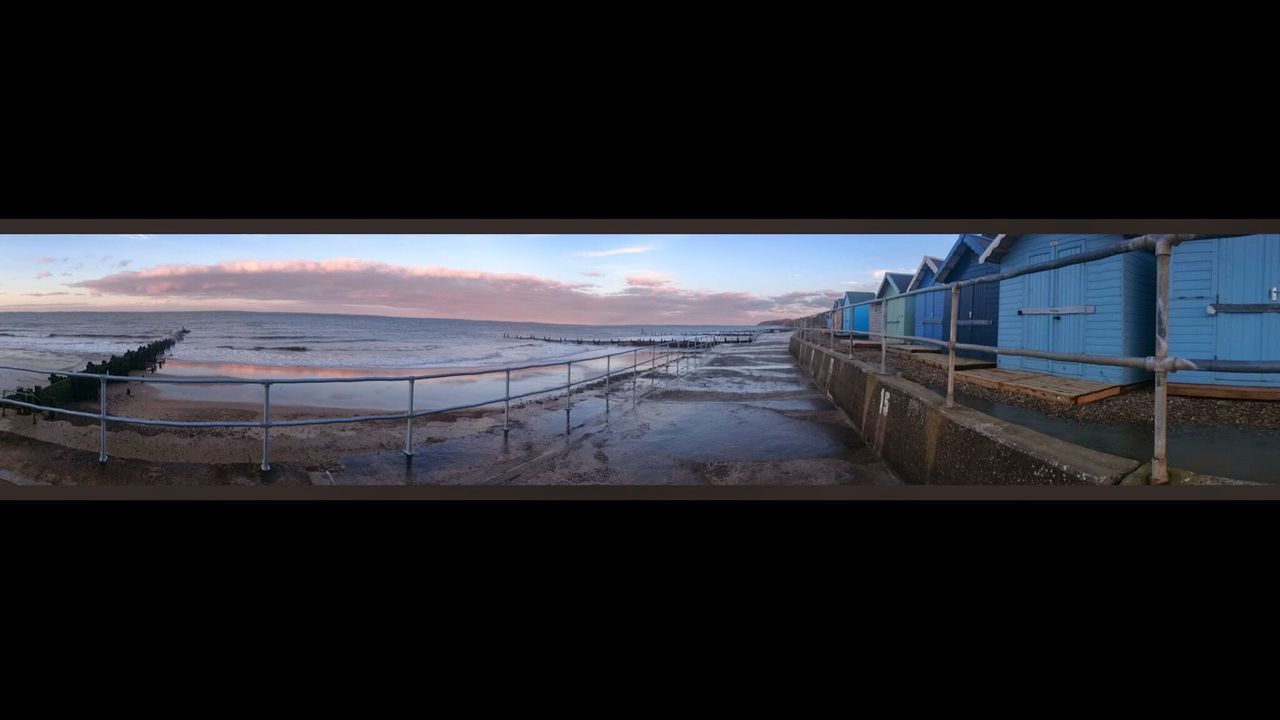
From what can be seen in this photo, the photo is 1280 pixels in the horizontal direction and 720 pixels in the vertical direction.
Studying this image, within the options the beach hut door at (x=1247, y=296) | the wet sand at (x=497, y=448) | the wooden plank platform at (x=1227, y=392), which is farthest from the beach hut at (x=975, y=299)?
the wet sand at (x=497, y=448)

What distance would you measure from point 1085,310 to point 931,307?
19.9 ft

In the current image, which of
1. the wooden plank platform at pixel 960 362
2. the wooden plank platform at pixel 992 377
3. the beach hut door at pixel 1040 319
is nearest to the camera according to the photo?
the wooden plank platform at pixel 992 377

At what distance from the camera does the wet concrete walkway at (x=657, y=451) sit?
336 centimetres

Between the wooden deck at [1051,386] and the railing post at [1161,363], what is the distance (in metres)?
2.75

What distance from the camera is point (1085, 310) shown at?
5234mm

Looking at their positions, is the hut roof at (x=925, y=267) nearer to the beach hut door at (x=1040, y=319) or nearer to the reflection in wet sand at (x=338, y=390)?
the beach hut door at (x=1040, y=319)

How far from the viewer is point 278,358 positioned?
13.0 m

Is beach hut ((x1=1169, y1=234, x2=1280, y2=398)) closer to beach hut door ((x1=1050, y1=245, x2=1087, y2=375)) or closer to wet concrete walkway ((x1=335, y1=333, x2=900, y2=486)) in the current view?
beach hut door ((x1=1050, y1=245, x2=1087, y2=375))

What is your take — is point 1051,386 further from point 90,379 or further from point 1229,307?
point 90,379

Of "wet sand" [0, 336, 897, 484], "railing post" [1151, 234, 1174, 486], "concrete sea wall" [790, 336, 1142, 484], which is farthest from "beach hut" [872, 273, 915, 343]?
"railing post" [1151, 234, 1174, 486]

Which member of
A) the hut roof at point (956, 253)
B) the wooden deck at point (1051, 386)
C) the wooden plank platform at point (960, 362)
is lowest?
the wooden deck at point (1051, 386)

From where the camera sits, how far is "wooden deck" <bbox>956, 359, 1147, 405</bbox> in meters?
4.06
